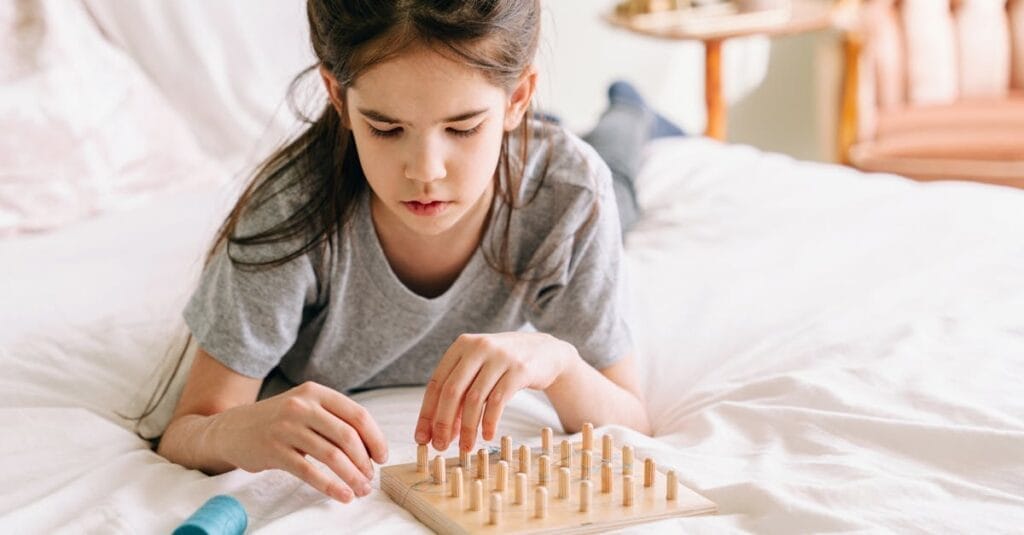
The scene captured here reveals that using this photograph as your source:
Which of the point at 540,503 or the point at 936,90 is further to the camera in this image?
the point at 936,90

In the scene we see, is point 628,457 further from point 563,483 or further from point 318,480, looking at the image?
point 318,480

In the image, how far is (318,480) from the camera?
0.91 metres

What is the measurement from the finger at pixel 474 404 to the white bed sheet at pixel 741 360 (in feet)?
0.24

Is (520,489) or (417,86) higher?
(417,86)

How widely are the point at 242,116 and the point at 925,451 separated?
1.40 metres

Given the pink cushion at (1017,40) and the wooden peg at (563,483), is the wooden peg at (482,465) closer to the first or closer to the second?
the wooden peg at (563,483)

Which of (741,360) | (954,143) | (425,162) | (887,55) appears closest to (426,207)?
(425,162)

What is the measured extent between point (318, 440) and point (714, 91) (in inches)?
81.5

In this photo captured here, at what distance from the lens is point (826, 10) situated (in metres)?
2.82

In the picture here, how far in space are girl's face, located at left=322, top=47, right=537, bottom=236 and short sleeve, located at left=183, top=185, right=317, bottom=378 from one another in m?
0.15

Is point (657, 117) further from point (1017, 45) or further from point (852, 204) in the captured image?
point (1017, 45)

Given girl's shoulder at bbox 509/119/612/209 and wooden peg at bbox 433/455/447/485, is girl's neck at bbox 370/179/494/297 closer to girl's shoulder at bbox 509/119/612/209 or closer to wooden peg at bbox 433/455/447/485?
girl's shoulder at bbox 509/119/612/209

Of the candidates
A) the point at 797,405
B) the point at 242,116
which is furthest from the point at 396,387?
the point at 242,116

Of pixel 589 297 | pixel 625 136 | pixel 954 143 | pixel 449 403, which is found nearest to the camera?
pixel 449 403
